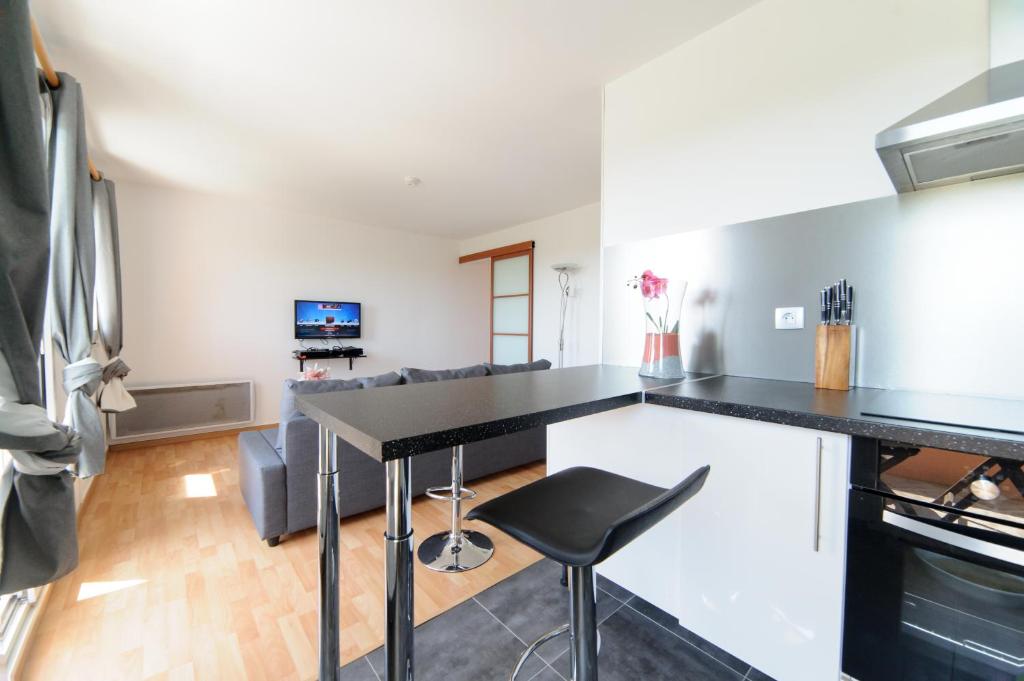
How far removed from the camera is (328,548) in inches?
34.9

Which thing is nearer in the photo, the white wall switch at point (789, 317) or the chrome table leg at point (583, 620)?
the chrome table leg at point (583, 620)

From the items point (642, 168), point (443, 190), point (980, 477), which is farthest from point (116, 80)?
point (980, 477)

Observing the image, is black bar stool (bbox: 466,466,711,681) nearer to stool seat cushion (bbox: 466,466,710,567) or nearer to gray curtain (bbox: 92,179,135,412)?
stool seat cushion (bbox: 466,466,710,567)

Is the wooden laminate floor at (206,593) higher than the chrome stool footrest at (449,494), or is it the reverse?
the chrome stool footrest at (449,494)

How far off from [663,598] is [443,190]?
3725 millimetres

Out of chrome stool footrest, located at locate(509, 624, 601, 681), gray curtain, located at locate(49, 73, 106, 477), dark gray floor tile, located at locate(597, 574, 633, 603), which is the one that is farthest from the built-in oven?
gray curtain, located at locate(49, 73, 106, 477)

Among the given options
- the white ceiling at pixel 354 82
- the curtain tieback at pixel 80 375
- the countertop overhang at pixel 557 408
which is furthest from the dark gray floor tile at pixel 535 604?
the white ceiling at pixel 354 82

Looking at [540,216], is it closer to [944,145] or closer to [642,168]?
[642,168]

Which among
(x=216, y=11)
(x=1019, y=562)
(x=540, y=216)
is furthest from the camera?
(x=540, y=216)

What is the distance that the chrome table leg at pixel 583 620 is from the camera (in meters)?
0.84

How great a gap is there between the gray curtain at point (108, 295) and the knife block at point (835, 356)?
416 cm

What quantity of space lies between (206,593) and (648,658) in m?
1.83

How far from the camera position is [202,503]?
99.5 inches

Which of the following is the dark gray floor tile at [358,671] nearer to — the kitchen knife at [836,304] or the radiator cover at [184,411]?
the kitchen knife at [836,304]
